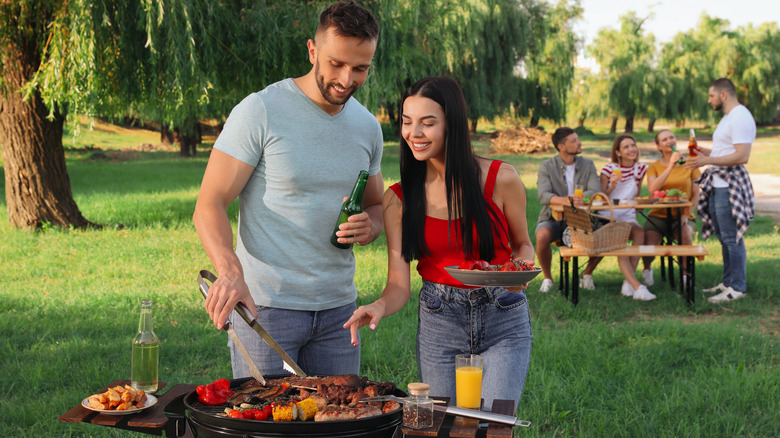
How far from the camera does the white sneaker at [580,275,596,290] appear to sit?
881cm

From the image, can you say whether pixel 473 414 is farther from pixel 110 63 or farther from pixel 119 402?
pixel 110 63

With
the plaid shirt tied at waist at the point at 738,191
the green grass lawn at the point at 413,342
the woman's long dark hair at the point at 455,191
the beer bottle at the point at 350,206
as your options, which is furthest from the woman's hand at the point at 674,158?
the beer bottle at the point at 350,206

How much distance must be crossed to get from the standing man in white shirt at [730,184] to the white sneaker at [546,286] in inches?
67.0

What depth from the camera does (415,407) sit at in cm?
231

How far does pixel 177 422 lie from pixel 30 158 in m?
10.4

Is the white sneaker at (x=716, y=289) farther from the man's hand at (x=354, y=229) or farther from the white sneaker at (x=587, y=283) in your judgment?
the man's hand at (x=354, y=229)

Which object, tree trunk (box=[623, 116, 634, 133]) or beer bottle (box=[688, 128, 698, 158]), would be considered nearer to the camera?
beer bottle (box=[688, 128, 698, 158])

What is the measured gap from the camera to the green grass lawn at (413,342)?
16.1 ft

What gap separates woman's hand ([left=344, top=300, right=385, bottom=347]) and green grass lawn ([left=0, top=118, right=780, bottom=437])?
222 cm

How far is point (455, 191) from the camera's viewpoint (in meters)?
3.05

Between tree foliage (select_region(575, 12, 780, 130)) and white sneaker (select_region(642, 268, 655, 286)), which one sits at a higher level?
tree foliage (select_region(575, 12, 780, 130))

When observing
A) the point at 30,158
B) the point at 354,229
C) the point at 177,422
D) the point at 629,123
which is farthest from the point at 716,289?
the point at 629,123

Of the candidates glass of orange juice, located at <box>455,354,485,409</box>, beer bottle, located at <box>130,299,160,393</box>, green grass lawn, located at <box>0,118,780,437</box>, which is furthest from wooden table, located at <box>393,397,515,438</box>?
green grass lawn, located at <box>0,118,780,437</box>

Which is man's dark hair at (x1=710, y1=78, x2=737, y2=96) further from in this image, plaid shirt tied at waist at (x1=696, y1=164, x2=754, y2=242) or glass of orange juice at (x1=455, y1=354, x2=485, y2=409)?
glass of orange juice at (x1=455, y1=354, x2=485, y2=409)
